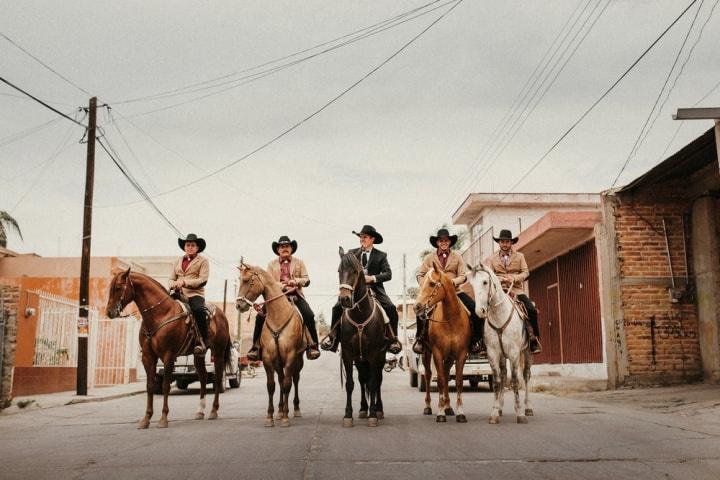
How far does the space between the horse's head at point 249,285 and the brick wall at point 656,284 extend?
30.7 feet

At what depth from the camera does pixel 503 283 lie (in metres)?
11.1

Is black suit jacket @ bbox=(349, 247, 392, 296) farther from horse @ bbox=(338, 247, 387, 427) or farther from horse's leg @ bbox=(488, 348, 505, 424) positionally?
horse's leg @ bbox=(488, 348, 505, 424)

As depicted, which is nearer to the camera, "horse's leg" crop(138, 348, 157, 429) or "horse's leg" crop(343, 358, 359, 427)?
"horse's leg" crop(343, 358, 359, 427)

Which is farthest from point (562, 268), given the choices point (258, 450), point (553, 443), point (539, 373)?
point (258, 450)

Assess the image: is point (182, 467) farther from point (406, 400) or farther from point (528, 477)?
point (406, 400)

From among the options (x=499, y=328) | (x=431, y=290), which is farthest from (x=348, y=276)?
(x=499, y=328)

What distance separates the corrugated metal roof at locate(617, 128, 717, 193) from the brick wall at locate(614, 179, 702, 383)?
1.97 ft

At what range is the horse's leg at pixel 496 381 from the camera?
31.8 ft

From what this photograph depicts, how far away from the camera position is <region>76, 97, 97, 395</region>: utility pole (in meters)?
18.7

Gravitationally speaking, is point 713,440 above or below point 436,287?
below

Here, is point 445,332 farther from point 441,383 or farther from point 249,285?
point 249,285

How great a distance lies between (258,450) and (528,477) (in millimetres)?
2921

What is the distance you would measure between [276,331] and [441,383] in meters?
2.48

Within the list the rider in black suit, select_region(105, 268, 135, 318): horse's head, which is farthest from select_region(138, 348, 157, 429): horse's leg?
the rider in black suit
